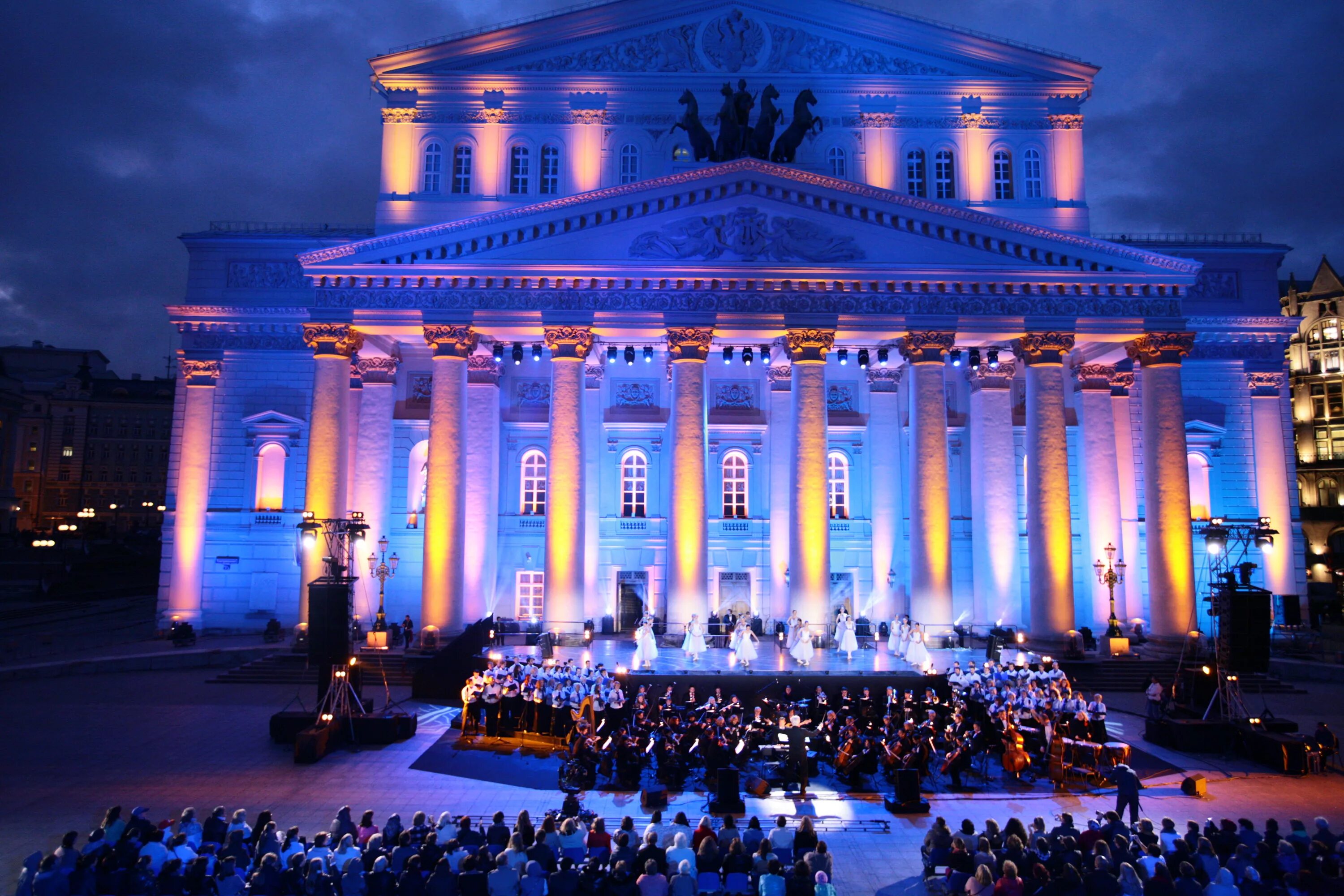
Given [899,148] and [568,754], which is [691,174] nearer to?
[899,148]

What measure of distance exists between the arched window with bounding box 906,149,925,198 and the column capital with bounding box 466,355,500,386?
65.1ft

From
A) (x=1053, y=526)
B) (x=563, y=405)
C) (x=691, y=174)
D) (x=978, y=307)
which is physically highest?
(x=691, y=174)

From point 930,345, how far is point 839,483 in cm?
909

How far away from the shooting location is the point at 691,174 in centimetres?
2731

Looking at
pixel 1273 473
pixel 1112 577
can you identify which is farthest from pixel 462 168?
pixel 1273 473

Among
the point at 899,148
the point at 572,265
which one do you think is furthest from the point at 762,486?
the point at 899,148

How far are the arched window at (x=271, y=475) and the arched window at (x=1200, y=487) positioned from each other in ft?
127

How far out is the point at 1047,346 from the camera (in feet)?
93.0

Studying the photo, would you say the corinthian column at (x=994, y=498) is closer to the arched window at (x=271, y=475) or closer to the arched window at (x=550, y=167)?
the arched window at (x=550, y=167)

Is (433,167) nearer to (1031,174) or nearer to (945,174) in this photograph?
(945,174)

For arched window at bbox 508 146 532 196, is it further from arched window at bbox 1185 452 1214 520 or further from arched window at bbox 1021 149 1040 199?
arched window at bbox 1185 452 1214 520

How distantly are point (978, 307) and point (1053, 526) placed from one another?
7963mm

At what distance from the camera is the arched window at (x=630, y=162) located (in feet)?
119

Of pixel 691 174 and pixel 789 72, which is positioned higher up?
pixel 789 72
